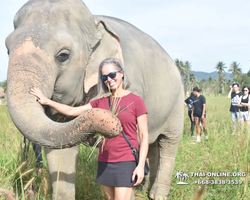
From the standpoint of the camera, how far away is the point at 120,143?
6.63 feet

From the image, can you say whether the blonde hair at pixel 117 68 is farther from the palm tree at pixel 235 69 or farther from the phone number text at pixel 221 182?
the palm tree at pixel 235 69

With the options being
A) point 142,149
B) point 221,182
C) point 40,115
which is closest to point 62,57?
point 40,115

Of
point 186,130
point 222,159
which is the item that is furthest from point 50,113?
point 186,130

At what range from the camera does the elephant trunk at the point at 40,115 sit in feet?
4.91

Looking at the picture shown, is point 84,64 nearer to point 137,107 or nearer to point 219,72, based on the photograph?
point 137,107

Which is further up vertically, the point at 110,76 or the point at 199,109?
the point at 199,109

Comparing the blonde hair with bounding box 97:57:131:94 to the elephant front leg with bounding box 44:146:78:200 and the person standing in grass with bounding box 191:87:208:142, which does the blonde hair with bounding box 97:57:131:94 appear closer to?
the elephant front leg with bounding box 44:146:78:200

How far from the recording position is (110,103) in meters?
2.04

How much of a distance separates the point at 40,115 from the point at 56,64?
0.50m

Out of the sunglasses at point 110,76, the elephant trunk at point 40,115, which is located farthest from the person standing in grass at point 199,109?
the elephant trunk at point 40,115

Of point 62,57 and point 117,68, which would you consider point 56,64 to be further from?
point 117,68

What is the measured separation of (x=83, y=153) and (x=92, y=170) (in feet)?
1.90

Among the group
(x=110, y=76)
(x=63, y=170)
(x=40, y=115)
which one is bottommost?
(x=63, y=170)

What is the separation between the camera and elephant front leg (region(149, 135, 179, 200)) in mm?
3716
